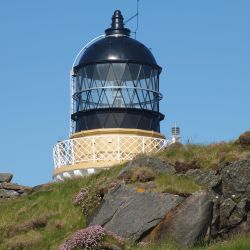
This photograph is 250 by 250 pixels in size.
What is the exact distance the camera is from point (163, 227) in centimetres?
1961

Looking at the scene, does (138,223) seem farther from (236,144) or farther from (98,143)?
(98,143)

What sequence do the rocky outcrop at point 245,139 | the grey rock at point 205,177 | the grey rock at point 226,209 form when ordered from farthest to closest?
1. the rocky outcrop at point 245,139
2. the grey rock at point 205,177
3. the grey rock at point 226,209

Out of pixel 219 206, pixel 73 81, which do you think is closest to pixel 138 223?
pixel 219 206

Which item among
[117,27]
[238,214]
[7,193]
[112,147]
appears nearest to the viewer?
[238,214]

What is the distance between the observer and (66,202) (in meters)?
24.0

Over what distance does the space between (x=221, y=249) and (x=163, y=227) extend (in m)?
3.50

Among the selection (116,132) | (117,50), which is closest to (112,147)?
(116,132)

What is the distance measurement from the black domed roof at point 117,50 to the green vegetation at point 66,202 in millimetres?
10276

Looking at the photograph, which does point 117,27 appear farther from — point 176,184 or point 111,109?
point 176,184

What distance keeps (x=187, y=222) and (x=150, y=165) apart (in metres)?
3.85

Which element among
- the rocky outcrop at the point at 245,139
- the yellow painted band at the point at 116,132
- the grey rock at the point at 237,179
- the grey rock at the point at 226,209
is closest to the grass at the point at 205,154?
the rocky outcrop at the point at 245,139

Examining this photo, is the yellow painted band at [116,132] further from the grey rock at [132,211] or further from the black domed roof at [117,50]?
the grey rock at [132,211]

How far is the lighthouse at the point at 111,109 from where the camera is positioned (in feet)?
111

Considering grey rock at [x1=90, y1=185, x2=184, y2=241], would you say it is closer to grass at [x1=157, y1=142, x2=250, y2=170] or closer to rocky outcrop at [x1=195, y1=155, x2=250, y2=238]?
rocky outcrop at [x1=195, y1=155, x2=250, y2=238]
